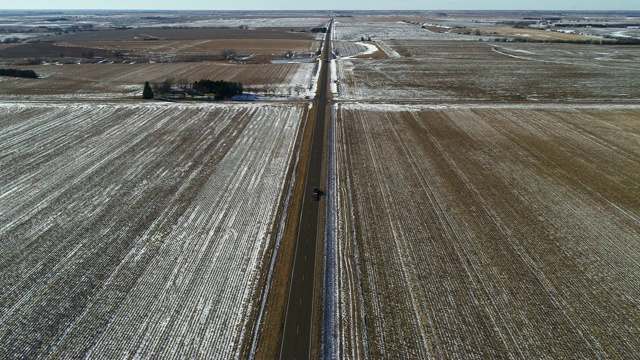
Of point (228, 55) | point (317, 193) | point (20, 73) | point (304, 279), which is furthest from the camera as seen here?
point (228, 55)

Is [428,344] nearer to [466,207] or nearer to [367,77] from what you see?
[466,207]

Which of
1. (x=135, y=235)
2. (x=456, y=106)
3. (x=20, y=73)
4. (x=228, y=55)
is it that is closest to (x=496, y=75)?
(x=456, y=106)

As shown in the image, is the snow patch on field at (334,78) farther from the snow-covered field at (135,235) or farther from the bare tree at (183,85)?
the bare tree at (183,85)

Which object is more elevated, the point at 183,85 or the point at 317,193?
the point at 183,85

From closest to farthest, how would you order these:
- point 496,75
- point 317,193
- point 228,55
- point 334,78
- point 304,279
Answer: point 304,279
point 317,193
point 334,78
point 496,75
point 228,55

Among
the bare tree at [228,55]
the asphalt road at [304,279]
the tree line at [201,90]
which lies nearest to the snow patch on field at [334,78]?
the tree line at [201,90]

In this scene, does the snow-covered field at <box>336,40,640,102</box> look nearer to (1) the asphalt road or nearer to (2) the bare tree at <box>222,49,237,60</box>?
(1) the asphalt road

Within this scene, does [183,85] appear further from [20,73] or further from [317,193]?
[317,193]
